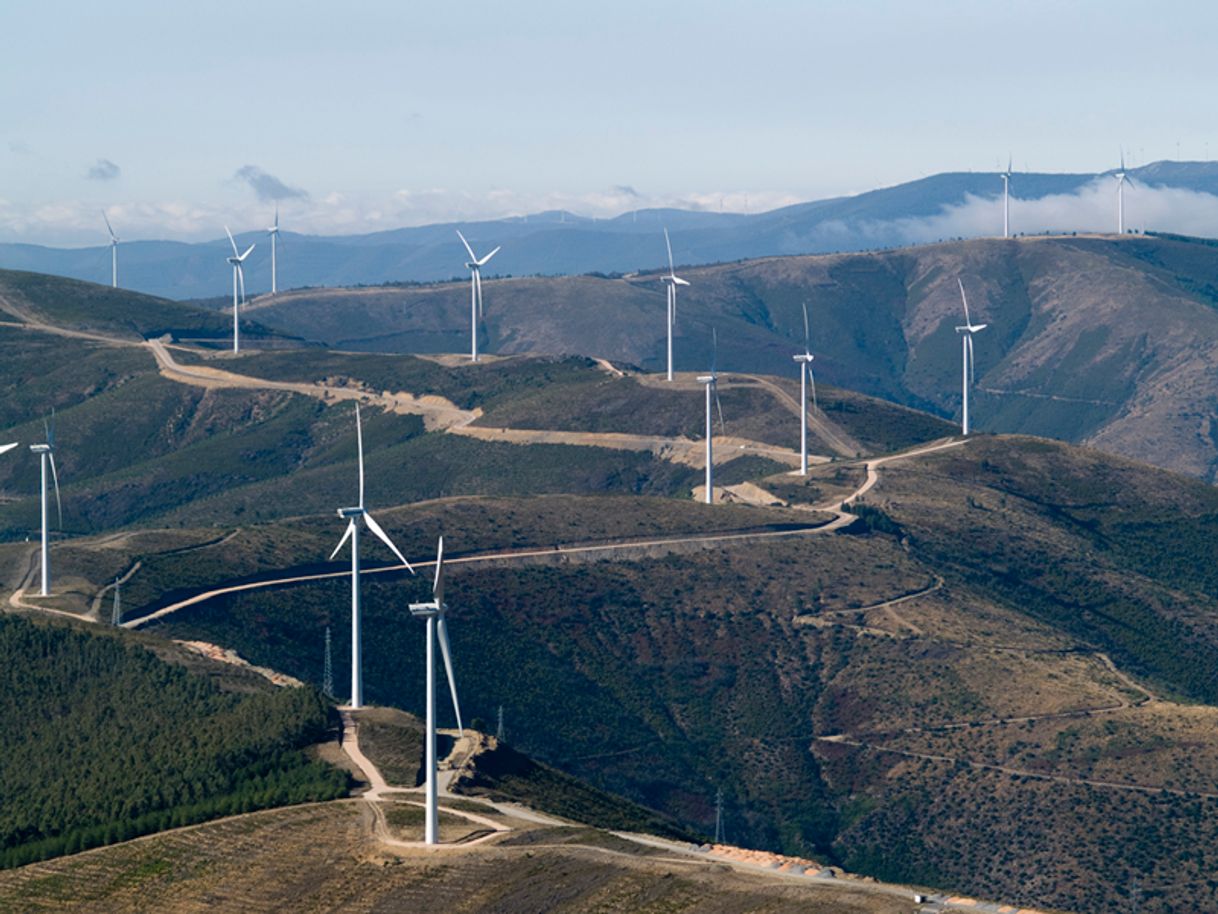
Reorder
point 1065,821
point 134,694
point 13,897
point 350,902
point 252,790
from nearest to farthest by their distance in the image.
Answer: point 350,902 → point 13,897 → point 252,790 → point 134,694 → point 1065,821

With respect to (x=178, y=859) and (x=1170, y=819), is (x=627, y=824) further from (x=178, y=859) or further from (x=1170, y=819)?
(x=1170, y=819)

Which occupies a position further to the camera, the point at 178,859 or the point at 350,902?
the point at 178,859

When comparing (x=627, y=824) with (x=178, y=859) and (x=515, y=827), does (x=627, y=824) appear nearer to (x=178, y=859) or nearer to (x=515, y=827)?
(x=515, y=827)

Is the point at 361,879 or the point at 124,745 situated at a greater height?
the point at 361,879

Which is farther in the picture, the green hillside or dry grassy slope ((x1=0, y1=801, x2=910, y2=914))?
the green hillside

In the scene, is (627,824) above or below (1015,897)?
above

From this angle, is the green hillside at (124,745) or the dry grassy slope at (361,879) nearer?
the dry grassy slope at (361,879)

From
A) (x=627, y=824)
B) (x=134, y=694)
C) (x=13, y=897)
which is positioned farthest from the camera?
(x=134, y=694)

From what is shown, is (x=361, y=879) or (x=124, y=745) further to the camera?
(x=124, y=745)

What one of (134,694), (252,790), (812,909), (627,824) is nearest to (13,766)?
(134,694)
